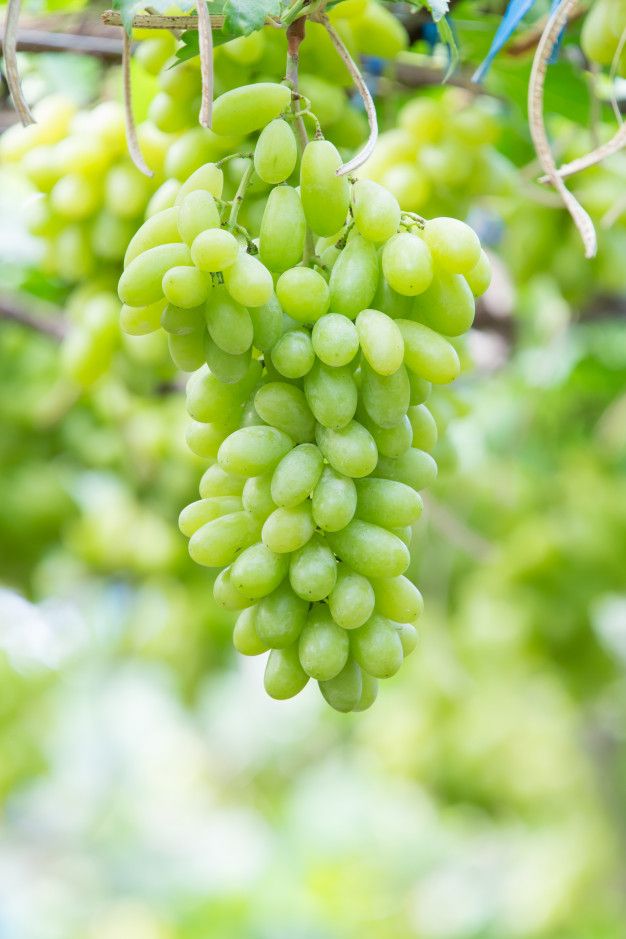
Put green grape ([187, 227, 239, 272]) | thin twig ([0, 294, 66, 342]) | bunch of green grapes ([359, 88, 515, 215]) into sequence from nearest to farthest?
green grape ([187, 227, 239, 272]), bunch of green grapes ([359, 88, 515, 215]), thin twig ([0, 294, 66, 342])

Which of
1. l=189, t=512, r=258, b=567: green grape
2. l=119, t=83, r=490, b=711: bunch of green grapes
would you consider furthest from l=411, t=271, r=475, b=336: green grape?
l=189, t=512, r=258, b=567: green grape

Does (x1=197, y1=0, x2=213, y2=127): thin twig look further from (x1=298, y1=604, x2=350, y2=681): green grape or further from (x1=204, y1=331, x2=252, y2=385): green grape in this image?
(x1=298, y1=604, x2=350, y2=681): green grape

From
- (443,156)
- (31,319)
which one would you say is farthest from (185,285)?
(31,319)

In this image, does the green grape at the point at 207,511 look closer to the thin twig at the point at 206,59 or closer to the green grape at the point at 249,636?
the green grape at the point at 249,636

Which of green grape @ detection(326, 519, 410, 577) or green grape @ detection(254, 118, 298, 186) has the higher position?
green grape @ detection(254, 118, 298, 186)

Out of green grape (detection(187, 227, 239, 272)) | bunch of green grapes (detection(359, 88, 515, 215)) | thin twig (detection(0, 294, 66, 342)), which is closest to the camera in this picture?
green grape (detection(187, 227, 239, 272))

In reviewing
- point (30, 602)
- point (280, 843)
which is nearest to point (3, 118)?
point (30, 602)

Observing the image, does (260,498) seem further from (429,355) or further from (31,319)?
(31,319)
